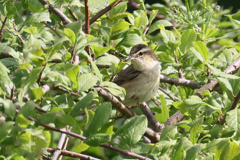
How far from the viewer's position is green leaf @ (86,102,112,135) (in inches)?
84.7

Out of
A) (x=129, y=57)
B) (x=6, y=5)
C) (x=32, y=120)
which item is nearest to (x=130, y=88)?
(x=129, y=57)

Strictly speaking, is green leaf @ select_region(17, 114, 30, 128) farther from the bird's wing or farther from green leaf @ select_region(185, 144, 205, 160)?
the bird's wing

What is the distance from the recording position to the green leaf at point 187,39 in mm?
3410

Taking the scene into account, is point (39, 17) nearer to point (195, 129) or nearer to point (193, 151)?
point (195, 129)


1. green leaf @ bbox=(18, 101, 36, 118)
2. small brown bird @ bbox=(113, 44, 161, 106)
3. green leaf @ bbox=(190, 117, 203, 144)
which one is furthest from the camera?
small brown bird @ bbox=(113, 44, 161, 106)

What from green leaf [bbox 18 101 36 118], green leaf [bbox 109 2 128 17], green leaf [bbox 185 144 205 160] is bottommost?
green leaf [bbox 185 144 205 160]

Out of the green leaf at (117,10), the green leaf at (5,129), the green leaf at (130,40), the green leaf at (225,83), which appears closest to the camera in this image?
the green leaf at (5,129)

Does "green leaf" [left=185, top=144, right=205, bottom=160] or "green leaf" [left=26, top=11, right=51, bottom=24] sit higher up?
"green leaf" [left=26, top=11, right=51, bottom=24]

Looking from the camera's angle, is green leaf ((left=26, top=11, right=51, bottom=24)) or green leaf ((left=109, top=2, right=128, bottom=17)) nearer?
green leaf ((left=26, top=11, right=51, bottom=24))

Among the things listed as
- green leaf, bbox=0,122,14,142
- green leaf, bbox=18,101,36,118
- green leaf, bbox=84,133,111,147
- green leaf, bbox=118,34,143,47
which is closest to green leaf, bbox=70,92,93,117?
green leaf, bbox=84,133,111,147

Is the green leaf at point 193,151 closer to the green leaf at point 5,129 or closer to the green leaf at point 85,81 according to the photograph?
the green leaf at point 85,81

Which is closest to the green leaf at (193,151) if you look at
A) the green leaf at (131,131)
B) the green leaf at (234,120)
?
the green leaf at (131,131)

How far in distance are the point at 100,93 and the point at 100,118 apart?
531mm

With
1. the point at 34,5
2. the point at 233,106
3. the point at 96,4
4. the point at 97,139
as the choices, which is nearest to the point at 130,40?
the point at 96,4
